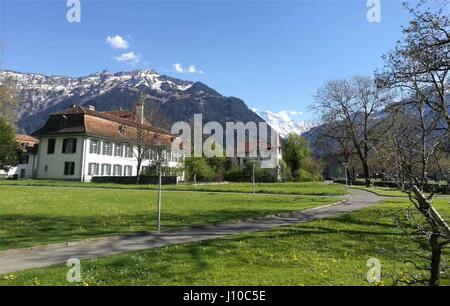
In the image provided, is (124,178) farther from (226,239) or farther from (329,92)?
(226,239)

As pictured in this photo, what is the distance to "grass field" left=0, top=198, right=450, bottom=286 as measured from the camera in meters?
7.89

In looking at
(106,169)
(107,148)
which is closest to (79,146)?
(107,148)

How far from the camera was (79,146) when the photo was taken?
61062 millimetres

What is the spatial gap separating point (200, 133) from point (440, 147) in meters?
83.8

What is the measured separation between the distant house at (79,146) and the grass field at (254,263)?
151ft

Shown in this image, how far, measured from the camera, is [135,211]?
21.0 meters

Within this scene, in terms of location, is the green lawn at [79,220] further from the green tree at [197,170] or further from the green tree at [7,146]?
the green tree at [7,146]

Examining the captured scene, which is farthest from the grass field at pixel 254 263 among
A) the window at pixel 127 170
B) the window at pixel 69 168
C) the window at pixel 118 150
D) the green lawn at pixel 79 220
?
the window at pixel 127 170

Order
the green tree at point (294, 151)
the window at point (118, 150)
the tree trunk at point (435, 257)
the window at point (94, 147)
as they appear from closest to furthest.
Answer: the tree trunk at point (435, 257)
the window at point (94, 147)
the window at point (118, 150)
the green tree at point (294, 151)

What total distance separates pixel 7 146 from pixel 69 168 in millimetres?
11721

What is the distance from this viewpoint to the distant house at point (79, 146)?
2398 inches

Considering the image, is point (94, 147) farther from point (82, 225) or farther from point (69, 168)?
point (82, 225)

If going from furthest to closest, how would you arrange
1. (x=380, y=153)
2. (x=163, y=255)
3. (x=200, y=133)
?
(x=200, y=133) < (x=163, y=255) < (x=380, y=153)
